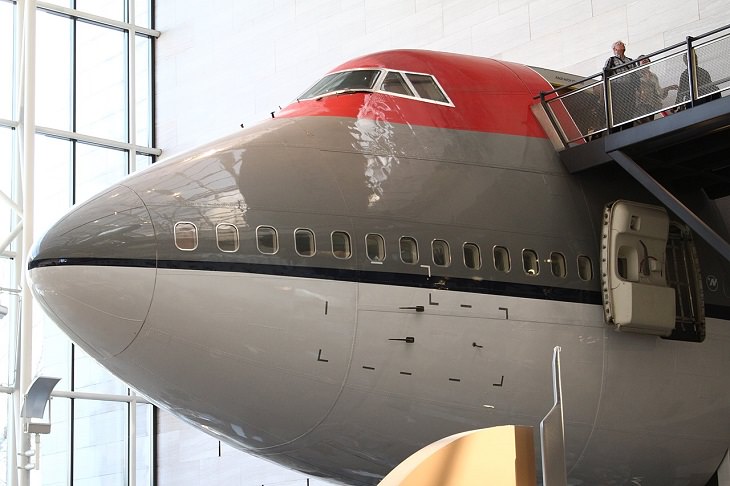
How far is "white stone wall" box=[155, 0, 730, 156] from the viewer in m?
16.9

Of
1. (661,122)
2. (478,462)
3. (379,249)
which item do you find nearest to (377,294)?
(379,249)

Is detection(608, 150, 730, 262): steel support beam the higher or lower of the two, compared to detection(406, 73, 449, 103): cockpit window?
lower

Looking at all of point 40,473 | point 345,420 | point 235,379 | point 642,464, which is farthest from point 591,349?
point 40,473

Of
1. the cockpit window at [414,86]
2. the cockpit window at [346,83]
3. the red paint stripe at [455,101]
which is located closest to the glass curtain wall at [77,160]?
the cockpit window at [346,83]

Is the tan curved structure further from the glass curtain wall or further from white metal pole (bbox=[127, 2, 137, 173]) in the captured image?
white metal pole (bbox=[127, 2, 137, 173])

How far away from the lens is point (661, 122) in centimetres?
1045

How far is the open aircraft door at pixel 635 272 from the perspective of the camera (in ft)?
33.4

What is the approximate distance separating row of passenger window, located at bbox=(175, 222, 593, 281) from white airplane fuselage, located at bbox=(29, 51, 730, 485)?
0.06 ft

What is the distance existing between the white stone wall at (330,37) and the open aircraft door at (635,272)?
19.9 ft

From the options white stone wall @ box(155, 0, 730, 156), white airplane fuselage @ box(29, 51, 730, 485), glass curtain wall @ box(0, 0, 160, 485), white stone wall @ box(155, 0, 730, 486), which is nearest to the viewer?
white airplane fuselage @ box(29, 51, 730, 485)

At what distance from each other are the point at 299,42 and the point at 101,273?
1504cm

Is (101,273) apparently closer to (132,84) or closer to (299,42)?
(299,42)

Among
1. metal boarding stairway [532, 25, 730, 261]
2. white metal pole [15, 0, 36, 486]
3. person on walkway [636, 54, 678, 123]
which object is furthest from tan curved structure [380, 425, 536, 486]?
white metal pole [15, 0, 36, 486]

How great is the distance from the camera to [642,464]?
1072 cm
